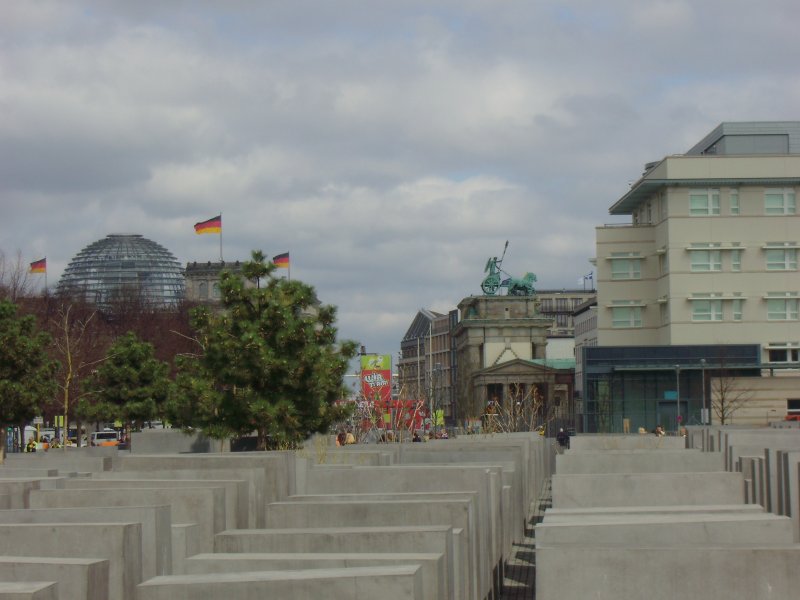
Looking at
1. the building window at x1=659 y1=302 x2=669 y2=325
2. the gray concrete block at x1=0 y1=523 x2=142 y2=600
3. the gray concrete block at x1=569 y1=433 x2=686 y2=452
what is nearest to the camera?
the gray concrete block at x1=0 y1=523 x2=142 y2=600

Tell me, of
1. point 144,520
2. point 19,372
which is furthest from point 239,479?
point 19,372

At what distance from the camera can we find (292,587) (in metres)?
8.70

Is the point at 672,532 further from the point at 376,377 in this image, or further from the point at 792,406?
the point at 792,406

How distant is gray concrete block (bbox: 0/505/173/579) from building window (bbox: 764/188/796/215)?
239 ft

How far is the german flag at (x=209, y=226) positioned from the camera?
319ft

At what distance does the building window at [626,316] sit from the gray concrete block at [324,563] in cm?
7461

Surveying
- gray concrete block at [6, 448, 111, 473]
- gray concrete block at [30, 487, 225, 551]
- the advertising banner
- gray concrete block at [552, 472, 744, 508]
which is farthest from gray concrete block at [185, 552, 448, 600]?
the advertising banner

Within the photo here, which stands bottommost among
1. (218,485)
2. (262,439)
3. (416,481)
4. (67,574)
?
(67,574)

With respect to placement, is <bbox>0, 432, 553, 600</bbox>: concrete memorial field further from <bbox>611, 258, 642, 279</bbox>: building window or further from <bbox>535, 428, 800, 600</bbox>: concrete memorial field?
<bbox>611, 258, 642, 279</bbox>: building window

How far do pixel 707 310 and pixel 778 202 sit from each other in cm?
736

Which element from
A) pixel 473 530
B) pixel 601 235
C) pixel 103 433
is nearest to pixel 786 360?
pixel 601 235

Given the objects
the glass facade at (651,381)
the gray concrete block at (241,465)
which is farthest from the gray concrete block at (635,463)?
the glass facade at (651,381)

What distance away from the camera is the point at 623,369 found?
8106cm

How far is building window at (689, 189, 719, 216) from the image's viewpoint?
79.6 meters
